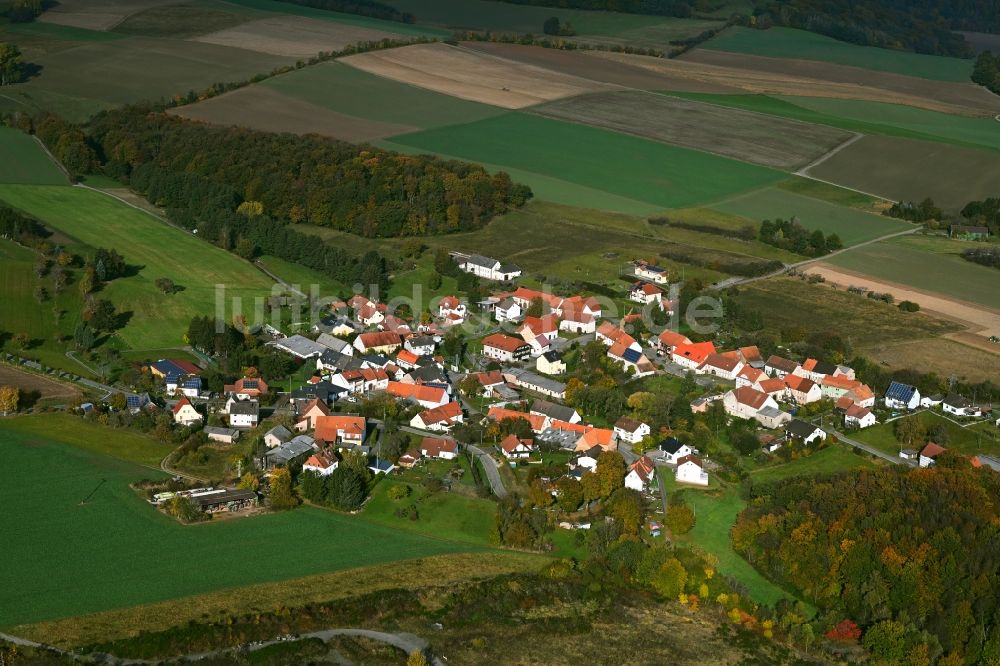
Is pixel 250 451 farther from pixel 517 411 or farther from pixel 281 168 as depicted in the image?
pixel 281 168

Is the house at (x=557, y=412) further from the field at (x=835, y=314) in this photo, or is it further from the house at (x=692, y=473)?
the field at (x=835, y=314)

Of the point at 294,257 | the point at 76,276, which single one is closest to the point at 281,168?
the point at 294,257

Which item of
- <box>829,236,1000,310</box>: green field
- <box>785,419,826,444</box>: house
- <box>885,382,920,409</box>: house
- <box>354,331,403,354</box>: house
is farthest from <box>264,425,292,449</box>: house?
<box>829,236,1000,310</box>: green field

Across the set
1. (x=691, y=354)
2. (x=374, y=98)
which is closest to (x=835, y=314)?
(x=691, y=354)

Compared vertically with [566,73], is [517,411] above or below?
below

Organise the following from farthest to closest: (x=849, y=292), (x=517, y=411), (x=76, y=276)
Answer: (x=849, y=292)
(x=76, y=276)
(x=517, y=411)

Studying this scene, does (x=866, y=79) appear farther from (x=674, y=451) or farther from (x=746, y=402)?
(x=674, y=451)

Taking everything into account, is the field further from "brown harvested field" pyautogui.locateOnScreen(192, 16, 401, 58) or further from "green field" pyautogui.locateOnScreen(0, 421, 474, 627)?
"brown harvested field" pyautogui.locateOnScreen(192, 16, 401, 58)
